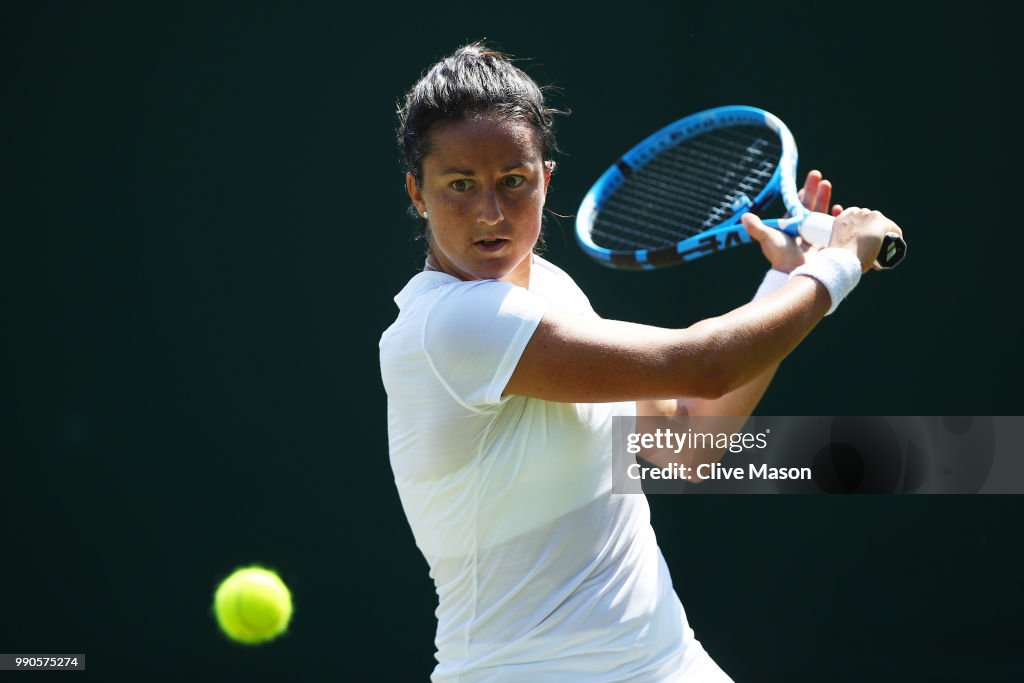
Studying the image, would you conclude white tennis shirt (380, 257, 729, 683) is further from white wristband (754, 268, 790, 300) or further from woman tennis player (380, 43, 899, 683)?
white wristband (754, 268, 790, 300)

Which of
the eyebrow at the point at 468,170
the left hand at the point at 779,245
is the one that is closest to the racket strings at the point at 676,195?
the left hand at the point at 779,245

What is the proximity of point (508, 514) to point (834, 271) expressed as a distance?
0.58 meters

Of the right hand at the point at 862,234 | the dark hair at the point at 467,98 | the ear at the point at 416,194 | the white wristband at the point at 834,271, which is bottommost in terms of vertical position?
the white wristband at the point at 834,271

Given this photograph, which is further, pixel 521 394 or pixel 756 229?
pixel 756 229

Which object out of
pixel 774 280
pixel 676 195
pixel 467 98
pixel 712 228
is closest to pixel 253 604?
pixel 676 195

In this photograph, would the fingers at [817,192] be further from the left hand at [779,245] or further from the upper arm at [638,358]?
the upper arm at [638,358]

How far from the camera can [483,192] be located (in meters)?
1.78

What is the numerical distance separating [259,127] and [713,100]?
4.84 feet

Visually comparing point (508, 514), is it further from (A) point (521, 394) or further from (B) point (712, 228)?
(B) point (712, 228)

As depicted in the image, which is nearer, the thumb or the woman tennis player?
the woman tennis player

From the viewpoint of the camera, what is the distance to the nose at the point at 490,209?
1.76 metres

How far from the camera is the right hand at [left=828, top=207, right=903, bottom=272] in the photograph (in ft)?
6.03

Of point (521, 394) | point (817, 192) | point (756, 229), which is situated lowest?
point (521, 394)

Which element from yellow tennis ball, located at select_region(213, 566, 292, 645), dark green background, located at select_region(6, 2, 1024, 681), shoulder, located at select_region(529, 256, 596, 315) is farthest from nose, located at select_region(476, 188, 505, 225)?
yellow tennis ball, located at select_region(213, 566, 292, 645)
